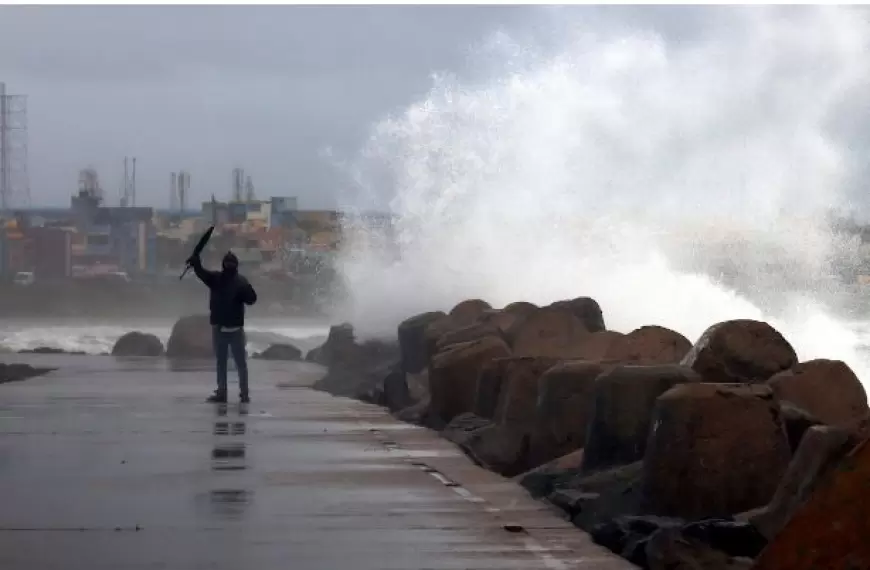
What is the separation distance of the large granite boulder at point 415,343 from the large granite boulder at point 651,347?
23.4 feet

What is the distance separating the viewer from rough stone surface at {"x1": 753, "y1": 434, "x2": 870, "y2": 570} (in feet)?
22.0

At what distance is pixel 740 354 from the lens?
12.8 m

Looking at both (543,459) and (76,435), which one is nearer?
(543,459)

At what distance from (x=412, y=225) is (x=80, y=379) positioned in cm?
1636

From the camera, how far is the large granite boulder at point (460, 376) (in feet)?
54.9

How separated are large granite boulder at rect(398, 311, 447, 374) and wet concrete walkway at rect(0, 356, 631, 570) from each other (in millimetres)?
4812

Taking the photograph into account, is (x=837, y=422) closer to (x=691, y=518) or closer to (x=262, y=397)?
(x=691, y=518)

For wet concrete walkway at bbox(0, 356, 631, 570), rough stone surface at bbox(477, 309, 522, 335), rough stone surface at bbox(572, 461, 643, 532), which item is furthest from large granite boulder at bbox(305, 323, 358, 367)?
rough stone surface at bbox(572, 461, 643, 532)

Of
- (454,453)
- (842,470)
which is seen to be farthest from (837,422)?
(842,470)

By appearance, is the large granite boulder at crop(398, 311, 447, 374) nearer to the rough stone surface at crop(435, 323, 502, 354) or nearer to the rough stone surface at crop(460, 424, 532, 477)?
the rough stone surface at crop(435, 323, 502, 354)

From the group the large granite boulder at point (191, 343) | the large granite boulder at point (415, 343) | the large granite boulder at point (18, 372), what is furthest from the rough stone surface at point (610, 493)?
the large granite boulder at point (191, 343)

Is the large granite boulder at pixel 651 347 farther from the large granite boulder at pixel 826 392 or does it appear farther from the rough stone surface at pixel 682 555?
the rough stone surface at pixel 682 555

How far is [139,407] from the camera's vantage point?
18.8 metres

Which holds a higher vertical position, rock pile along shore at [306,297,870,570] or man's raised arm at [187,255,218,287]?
man's raised arm at [187,255,218,287]
